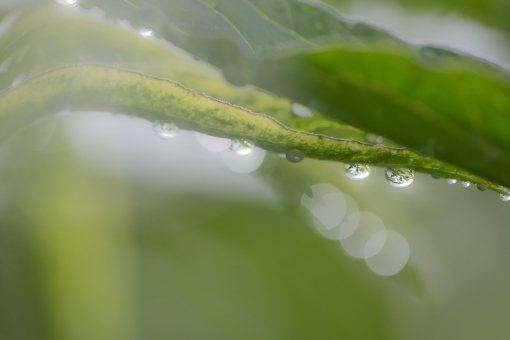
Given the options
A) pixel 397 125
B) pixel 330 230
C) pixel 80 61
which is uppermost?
pixel 330 230

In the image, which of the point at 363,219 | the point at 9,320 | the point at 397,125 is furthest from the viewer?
the point at 363,219

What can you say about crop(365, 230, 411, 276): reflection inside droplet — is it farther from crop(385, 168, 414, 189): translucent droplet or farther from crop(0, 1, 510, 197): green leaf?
crop(0, 1, 510, 197): green leaf

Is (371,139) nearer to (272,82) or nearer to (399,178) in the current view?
(272,82)

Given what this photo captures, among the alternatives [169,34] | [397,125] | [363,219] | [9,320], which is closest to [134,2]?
[169,34]

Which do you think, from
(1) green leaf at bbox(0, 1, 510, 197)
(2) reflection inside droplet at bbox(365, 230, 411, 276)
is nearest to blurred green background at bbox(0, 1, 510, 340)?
(2) reflection inside droplet at bbox(365, 230, 411, 276)

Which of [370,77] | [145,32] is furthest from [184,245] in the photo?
[370,77]

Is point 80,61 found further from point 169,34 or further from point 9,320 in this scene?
point 9,320

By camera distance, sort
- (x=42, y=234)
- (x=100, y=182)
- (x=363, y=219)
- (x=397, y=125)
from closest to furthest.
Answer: (x=397, y=125) < (x=42, y=234) < (x=100, y=182) < (x=363, y=219)
